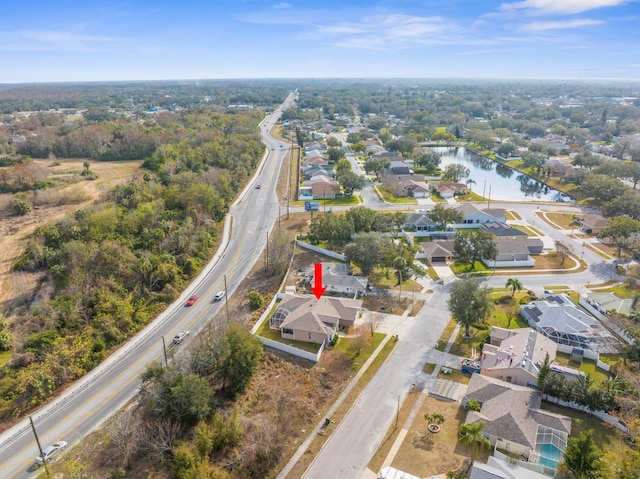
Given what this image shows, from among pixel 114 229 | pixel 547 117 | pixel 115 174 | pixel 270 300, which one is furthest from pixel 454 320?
pixel 547 117

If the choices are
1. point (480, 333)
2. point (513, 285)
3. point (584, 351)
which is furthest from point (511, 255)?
point (584, 351)

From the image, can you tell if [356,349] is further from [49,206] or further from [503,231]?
[49,206]

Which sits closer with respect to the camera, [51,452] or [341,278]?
[51,452]

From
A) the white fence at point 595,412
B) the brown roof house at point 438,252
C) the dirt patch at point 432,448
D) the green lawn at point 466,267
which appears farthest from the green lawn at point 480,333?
the brown roof house at point 438,252

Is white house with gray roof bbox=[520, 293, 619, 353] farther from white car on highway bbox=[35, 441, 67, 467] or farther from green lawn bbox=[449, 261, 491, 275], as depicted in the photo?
white car on highway bbox=[35, 441, 67, 467]

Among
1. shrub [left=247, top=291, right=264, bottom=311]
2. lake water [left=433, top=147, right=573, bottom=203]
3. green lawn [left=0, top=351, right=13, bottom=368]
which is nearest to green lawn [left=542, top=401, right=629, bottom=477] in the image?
shrub [left=247, top=291, right=264, bottom=311]
